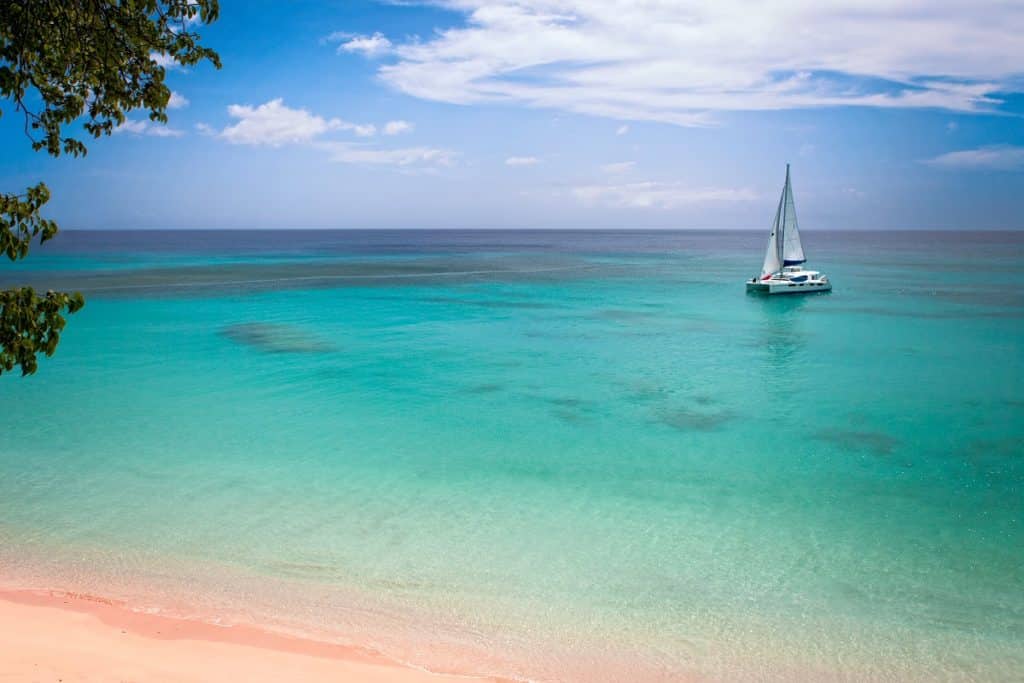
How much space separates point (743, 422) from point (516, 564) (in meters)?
11.7

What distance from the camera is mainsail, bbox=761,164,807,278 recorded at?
5709 cm

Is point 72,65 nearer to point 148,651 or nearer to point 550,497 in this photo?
point 148,651

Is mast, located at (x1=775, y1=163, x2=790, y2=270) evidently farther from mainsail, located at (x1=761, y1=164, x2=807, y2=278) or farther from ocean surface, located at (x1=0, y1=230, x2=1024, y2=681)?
ocean surface, located at (x1=0, y1=230, x2=1024, y2=681)

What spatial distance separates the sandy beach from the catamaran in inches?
2106

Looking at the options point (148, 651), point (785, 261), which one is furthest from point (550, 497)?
point (785, 261)

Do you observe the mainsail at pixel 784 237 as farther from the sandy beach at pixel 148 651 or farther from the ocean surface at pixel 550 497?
the sandy beach at pixel 148 651

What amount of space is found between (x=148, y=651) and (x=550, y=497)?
27.1 feet

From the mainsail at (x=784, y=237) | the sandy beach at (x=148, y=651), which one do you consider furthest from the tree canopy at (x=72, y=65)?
the mainsail at (x=784, y=237)

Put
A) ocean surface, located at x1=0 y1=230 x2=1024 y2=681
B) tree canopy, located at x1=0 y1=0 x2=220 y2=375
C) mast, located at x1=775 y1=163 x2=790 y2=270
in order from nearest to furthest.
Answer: tree canopy, located at x1=0 y1=0 x2=220 y2=375 < ocean surface, located at x1=0 y1=230 x2=1024 y2=681 < mast, located at x1=775 y1=163 x2=790 y2=270

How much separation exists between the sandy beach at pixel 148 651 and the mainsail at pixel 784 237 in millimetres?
52758

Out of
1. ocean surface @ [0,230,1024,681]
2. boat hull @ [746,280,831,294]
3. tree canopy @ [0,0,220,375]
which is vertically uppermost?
tree canopy @ [0,0,220,375]

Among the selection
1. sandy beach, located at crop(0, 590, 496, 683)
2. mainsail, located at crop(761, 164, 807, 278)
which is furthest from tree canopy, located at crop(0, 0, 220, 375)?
mainsail, located at crop(761, 164, 807, 278)

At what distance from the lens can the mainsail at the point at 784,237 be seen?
5709 centimetres

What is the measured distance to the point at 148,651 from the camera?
29.2 feet
